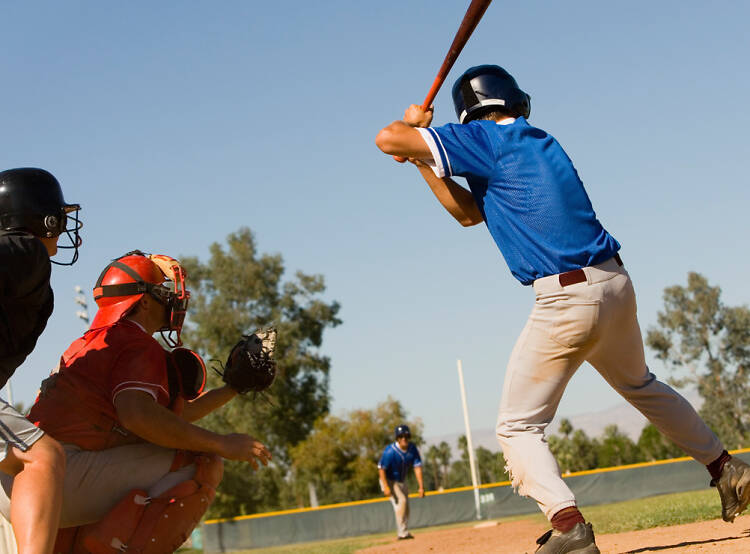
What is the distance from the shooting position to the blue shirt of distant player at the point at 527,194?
4.01 metres

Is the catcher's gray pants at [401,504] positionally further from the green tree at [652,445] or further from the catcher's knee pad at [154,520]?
the green tree at [652,445]

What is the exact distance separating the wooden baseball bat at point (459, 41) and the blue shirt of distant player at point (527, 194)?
21.0 inches

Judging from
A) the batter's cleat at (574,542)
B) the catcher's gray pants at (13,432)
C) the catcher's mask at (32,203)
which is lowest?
the batter's cleat at (574,542)

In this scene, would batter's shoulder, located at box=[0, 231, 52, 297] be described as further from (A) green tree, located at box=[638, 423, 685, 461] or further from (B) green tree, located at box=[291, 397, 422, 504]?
(A) green tree, located at box=[638, 423, 685, 461]

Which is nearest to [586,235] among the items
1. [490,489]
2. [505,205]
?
[505,205]

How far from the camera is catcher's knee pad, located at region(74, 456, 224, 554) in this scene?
3.56 meters

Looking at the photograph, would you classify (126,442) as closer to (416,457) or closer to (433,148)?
(433,148)

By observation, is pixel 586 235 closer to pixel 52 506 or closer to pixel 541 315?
pixel 541 315

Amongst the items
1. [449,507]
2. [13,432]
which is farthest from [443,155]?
[449,507]

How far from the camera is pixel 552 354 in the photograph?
3.98 meters

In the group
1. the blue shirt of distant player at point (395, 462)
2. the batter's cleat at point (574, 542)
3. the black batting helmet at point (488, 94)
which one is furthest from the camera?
the blue shirt of distant player at point (395, 462)

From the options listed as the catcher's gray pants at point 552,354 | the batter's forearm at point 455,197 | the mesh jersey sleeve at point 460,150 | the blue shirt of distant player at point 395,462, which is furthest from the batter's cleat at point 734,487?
the blue shirt of distant player at point 395,462

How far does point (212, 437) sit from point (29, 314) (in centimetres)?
97

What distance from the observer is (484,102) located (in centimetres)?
447
